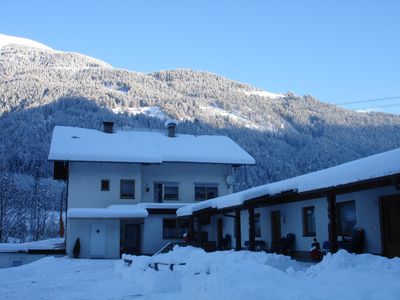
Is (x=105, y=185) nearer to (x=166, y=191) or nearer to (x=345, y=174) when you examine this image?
(x=166, y=191)

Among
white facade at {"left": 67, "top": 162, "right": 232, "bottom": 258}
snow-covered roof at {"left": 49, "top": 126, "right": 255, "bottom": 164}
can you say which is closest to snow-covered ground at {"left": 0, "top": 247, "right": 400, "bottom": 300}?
white facade at {"left": 67, "top": 162, "right": 232, "bottom": 258}

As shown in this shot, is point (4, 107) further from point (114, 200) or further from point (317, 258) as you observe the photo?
point (317, 258)

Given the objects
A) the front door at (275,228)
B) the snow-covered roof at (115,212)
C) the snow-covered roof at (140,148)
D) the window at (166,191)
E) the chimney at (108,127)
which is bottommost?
the front door at (275,228)

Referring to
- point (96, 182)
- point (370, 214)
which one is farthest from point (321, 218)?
point (96, 182)

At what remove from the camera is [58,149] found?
28234 mm

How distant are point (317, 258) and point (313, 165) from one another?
66.8 m

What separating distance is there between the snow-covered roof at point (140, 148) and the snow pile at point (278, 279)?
16.4m

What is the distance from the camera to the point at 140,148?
30.4 meters

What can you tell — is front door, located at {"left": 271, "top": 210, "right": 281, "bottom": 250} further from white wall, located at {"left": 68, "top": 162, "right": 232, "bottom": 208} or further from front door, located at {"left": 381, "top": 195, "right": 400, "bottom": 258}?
white wall, located at {"left": 68, "top": 162, "right": 232, "bottom": 208}

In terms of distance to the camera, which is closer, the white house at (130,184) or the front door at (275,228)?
the front door at (275,228)

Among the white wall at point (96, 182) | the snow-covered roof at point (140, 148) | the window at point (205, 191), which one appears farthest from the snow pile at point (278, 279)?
the window at point (205, 191)

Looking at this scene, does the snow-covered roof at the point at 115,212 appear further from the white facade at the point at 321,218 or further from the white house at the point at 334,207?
the white facade at the point at 321,218

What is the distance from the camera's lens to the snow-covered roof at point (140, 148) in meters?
28.2

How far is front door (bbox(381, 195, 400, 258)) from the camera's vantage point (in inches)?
518
